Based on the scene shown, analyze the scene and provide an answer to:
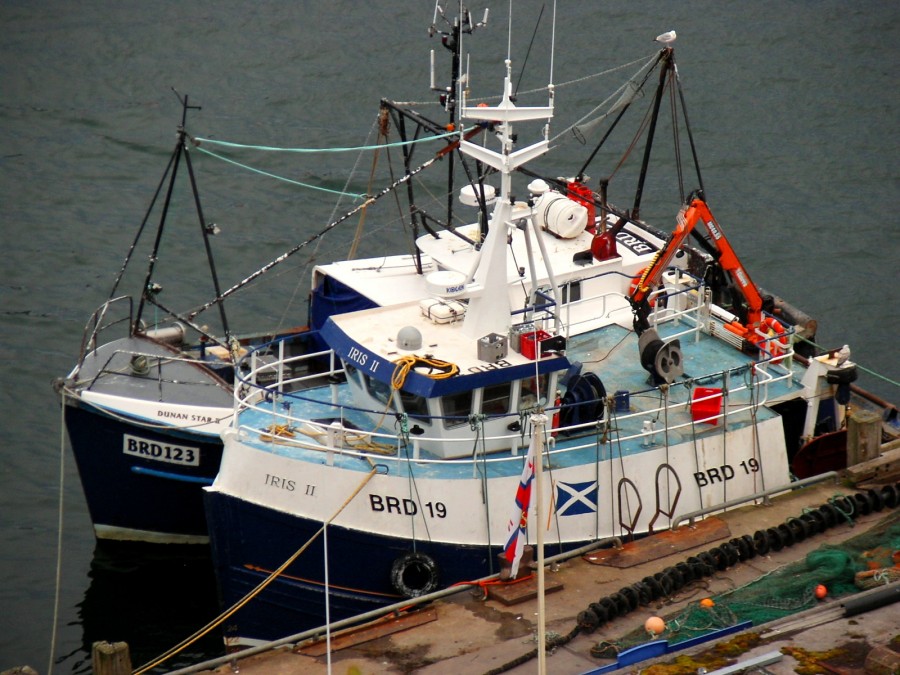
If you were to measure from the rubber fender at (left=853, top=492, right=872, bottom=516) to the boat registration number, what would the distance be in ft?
35.5

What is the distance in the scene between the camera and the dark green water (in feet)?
110

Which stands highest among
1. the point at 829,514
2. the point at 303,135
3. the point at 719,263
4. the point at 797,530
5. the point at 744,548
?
the point at 303,135

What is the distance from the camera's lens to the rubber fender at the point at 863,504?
21.7 metres

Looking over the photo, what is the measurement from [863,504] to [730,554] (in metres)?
2.78

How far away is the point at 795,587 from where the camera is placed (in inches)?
764

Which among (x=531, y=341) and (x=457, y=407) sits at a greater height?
(x=531, y=341)

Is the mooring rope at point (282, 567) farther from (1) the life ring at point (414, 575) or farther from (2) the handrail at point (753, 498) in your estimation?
(2) the handrail at point (753, 498)

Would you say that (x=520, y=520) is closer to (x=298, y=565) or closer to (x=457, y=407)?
(x=457, y=407)

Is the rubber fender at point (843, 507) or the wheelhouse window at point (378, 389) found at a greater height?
the wheelhouse window at point (378, 389)

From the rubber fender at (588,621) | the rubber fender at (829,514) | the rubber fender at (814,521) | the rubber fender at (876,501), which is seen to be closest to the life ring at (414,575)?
the rubber fender at (588,621)

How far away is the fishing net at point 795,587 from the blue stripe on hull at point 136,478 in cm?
902

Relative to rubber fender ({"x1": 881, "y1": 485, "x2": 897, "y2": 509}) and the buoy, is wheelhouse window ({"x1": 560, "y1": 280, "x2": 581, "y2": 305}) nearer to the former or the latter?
rubber fender ({"x1": 881, "y1": 485, "x2": 897, "y2": 509})

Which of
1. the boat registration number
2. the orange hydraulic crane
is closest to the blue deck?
the orange hydraulic crane

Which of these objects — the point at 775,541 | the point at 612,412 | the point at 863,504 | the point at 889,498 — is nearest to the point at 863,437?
the point at 889,498
